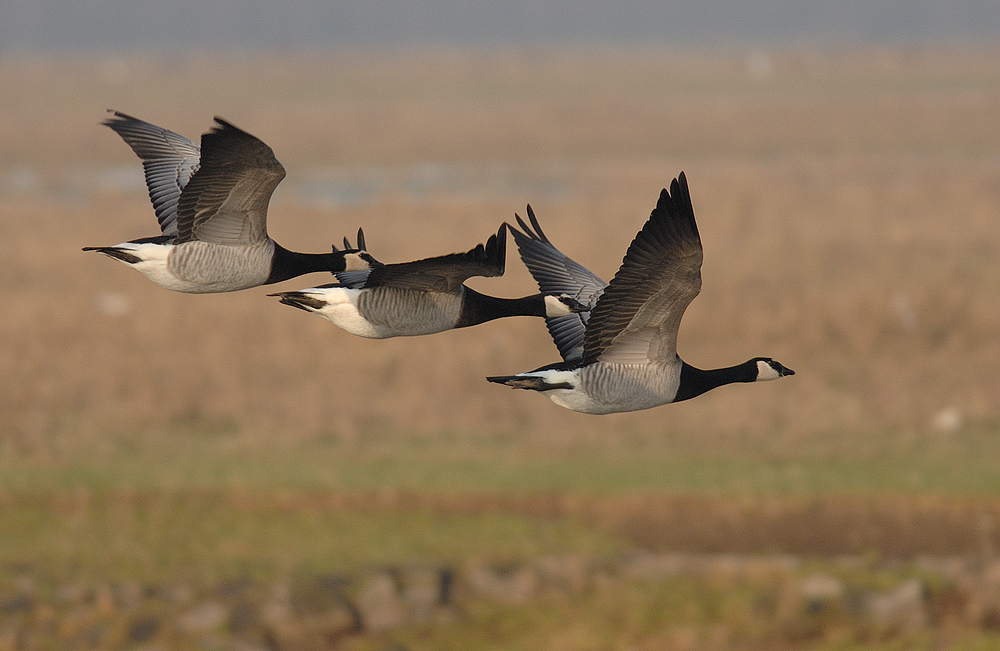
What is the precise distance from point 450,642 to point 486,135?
8398cm

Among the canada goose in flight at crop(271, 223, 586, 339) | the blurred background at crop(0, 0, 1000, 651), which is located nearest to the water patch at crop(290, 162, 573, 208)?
the blurred background at crop(0, 0, 1000, 651)

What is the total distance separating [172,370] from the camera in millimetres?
42531

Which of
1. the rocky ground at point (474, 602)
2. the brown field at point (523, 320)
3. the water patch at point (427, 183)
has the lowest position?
the rocky ground at point (474, 602)

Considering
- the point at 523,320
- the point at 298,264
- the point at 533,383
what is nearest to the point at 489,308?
the point at 533,383

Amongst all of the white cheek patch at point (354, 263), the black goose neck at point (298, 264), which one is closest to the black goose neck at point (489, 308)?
the white cheek patch at point (354, 263)

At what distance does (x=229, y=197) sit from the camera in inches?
314

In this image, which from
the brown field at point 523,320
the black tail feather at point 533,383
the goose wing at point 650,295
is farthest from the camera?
the brown field at point 523,320

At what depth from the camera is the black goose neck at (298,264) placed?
7895 mm

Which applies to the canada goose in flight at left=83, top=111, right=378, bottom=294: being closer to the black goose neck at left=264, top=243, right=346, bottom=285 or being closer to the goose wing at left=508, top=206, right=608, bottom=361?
the black goose neck at left=264, top=243, right=346, bottom=285

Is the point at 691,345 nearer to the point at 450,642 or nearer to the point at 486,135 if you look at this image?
the point at 450,642

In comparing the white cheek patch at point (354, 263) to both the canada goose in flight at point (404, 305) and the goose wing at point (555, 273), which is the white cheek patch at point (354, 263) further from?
the goose wing at point (555, 273)

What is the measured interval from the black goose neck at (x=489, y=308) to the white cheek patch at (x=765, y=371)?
4.72 feet

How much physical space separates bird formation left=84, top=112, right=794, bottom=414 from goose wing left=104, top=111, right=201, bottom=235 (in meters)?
1.79

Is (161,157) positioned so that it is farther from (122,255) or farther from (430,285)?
(430,285)
